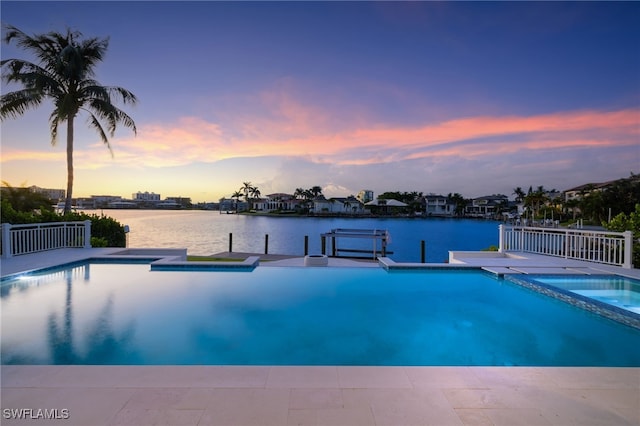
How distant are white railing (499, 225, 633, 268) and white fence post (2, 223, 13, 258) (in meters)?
12.9

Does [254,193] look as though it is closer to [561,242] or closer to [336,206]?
[336,206]

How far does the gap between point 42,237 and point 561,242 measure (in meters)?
14.5

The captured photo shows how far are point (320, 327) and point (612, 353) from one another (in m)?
3.37

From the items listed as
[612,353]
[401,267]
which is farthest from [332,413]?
[401,267]

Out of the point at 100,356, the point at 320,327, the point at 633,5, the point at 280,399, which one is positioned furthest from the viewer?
the point at 633,5

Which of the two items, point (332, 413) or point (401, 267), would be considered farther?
point (401, 267)

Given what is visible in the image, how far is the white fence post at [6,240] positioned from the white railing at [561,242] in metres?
12.9

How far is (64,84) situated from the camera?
12.0 m

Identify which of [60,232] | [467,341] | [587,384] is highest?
[60,232]

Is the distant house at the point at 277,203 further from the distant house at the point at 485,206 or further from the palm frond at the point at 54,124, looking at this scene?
the palm frond at the point at 54,124

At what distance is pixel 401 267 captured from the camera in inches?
311

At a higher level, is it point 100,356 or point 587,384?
point 587,384

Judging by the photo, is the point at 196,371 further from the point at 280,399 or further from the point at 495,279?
the point at 495,279

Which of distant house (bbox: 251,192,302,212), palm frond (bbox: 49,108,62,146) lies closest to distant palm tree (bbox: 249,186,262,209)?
distant house (bbox: 251,192,302,212)
